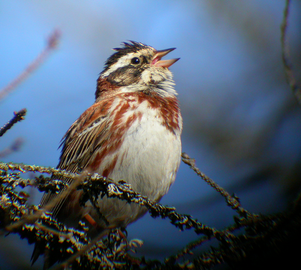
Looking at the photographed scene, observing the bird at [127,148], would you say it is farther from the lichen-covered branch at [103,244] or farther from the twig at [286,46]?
the twig at [286,46]

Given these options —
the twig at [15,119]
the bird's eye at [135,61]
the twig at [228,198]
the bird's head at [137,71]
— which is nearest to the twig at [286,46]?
the twig at [228,198]

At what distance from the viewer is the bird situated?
2812 mm

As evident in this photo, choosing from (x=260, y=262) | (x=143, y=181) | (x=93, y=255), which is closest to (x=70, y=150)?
(x=143, y=181)

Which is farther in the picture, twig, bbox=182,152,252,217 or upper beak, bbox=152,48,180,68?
upper beak, bbox=152,48,180,68

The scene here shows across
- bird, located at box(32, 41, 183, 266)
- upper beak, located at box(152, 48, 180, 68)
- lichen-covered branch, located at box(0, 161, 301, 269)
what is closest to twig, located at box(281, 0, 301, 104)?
lichen-covered branch, located at box(0, 161, 301, 269)

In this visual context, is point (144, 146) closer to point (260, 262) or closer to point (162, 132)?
point (162, 132)

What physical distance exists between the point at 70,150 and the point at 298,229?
2.80m

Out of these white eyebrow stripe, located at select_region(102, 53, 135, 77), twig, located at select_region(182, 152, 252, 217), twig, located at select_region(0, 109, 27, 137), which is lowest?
twig, located at select_region(0, 109, 27, 137)

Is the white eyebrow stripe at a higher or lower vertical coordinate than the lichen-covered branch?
higher

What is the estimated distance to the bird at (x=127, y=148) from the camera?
281cm

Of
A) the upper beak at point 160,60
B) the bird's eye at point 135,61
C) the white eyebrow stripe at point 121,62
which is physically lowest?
the white eyebrow stripe at point 121,62

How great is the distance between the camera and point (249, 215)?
6.04 feet

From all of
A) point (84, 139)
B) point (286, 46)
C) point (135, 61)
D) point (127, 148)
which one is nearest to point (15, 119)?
point (127, 148)

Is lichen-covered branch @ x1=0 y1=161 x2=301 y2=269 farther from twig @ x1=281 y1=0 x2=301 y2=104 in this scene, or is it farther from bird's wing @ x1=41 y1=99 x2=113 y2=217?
bird's wing @ x1=41 y1=99 x2=113 y2=217
